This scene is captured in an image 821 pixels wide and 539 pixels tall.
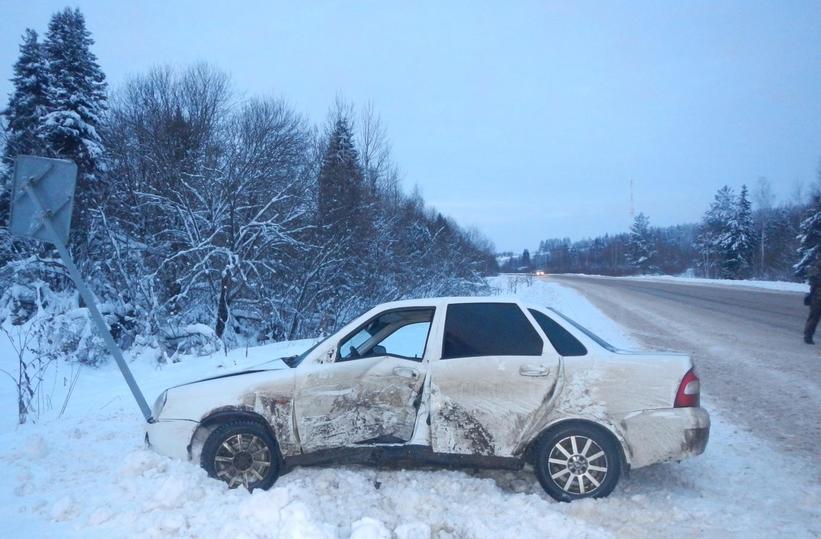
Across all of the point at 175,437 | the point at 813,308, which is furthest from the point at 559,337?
the point at 813,308

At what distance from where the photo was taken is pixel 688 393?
4.52 m

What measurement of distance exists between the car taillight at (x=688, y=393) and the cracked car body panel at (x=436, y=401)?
0.04 meters

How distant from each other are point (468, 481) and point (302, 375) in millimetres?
1606

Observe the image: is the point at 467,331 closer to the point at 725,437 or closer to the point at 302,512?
the point at 302,512

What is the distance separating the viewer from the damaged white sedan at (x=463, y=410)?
14.6ft

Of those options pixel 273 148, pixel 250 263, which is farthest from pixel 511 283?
pixel 250 263

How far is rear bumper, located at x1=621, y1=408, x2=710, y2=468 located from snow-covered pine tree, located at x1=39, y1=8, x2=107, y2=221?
1596cm

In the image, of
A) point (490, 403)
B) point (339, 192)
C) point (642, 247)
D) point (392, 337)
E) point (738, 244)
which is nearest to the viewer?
point (490, 403)

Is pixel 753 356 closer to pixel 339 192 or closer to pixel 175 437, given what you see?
pixel 175 437

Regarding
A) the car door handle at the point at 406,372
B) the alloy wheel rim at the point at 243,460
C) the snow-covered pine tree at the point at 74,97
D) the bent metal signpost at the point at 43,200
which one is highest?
the snow-covered pine tree at the point at 74,97

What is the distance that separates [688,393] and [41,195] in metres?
5.95

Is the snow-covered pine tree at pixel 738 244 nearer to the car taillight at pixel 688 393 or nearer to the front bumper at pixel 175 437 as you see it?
the car taillight at pixel 688 393

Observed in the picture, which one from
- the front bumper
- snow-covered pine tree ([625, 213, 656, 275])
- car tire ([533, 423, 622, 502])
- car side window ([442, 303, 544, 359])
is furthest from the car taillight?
snow-covered pine tree ([625, 213, 656, 275])

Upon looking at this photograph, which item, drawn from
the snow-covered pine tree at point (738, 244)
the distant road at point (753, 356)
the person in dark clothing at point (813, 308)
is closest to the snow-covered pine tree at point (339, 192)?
the distant road at point (753, 356)
